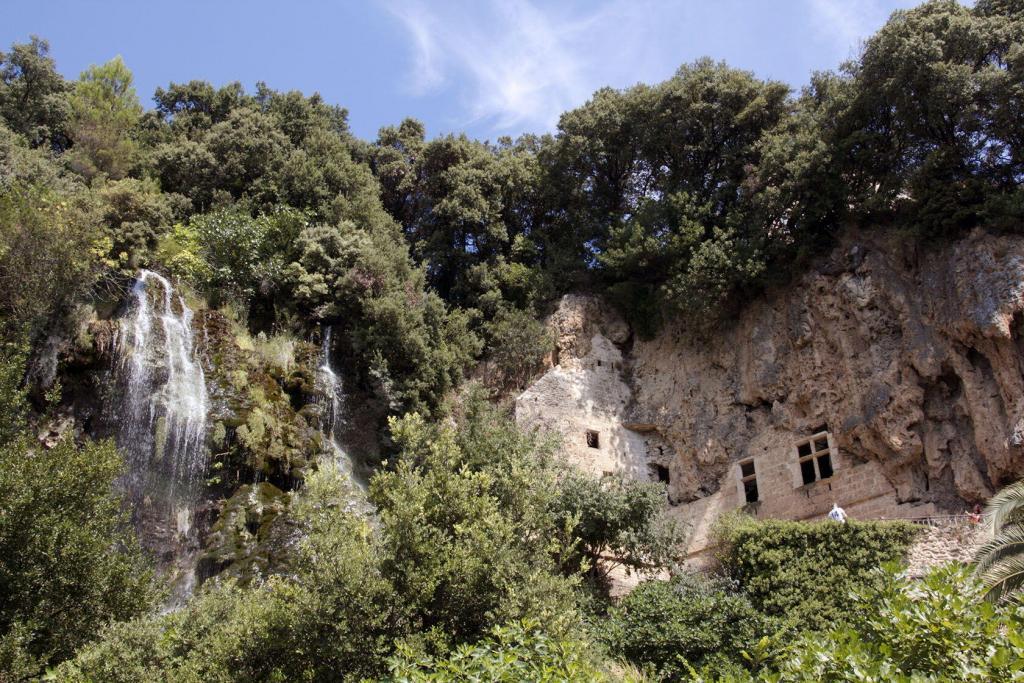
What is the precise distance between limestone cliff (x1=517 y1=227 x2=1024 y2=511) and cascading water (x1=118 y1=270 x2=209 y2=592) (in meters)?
8.49

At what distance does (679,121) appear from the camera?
2653cm

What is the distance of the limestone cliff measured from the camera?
18641mm

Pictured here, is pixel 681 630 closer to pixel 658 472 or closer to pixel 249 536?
pixel 249 536

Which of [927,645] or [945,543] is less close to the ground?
[945,543]

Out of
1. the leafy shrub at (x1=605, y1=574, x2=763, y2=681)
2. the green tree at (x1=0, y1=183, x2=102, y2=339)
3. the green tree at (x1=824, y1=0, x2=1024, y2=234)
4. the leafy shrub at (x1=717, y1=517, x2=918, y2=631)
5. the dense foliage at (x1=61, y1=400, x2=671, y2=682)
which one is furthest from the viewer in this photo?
the green tree at (x1=824, y1=0, x2=1024, y2=234)

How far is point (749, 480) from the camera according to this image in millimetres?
22156

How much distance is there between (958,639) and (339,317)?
60.5ft

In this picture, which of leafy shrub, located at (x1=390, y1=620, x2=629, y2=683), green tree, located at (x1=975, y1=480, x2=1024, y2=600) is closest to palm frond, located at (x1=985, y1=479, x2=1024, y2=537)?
green tree, located at (x1=975, y1=480, x2=1024, y2=600)

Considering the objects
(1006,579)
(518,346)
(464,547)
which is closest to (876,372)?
(1006,579)

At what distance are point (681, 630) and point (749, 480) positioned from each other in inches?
298

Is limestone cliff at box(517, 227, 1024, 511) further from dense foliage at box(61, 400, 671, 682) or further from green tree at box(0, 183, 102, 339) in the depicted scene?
green tree at box(0, 183, 102, 339)

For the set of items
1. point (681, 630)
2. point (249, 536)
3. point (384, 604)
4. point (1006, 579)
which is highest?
point (249, 536)

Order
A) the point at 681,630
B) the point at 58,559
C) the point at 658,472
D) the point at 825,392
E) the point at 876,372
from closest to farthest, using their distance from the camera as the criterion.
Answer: the point at 58,559, the point at 681,630, the point at 876,372, the point at 825,392, the point at 658,472

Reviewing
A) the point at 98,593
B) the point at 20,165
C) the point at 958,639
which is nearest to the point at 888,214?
the point at 958,639
